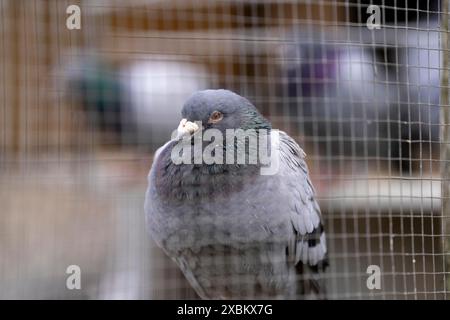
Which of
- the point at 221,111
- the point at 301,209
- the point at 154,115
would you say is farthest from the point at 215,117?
the point at 154,115

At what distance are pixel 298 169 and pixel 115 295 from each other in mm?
920

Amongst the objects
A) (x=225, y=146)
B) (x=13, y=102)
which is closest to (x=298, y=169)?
(x=225, y=146)

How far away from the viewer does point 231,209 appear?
7.06ft

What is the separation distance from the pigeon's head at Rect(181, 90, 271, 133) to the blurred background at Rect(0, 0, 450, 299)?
28cm

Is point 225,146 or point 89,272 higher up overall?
point 225,146

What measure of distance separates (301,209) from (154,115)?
919mm

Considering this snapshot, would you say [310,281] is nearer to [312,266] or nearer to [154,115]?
[312,266]

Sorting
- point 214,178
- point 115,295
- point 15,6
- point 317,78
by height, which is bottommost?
point 115,295

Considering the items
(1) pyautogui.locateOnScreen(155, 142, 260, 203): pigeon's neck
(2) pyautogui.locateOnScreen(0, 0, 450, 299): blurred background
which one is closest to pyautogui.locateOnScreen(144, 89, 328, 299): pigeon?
(1) pyautogui.locateOnScreen(155, 142, 260, 203): pigeon's neck

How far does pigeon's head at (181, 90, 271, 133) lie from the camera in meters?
2.20

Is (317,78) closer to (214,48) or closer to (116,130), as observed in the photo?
(214,48)

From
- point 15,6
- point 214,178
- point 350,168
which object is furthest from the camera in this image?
point 350,168
